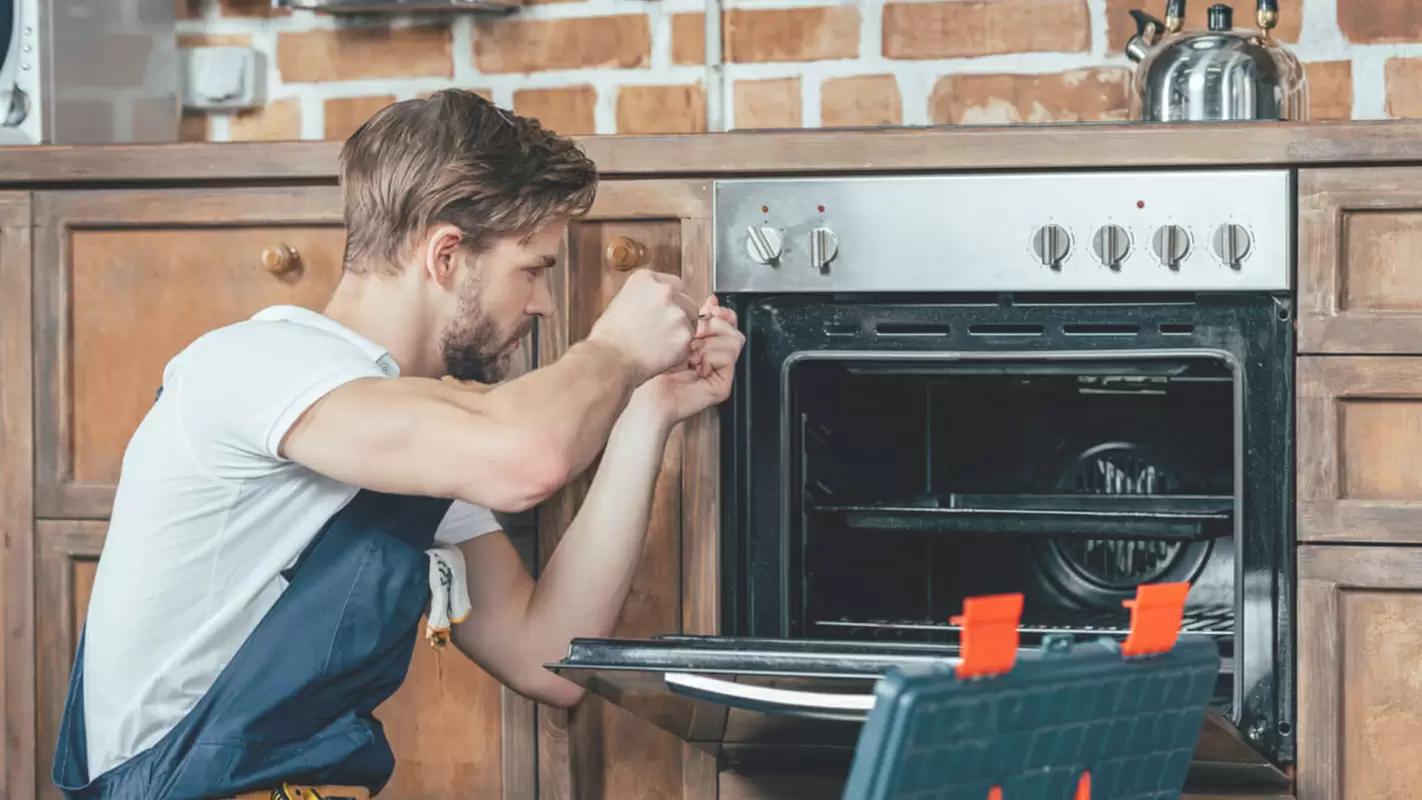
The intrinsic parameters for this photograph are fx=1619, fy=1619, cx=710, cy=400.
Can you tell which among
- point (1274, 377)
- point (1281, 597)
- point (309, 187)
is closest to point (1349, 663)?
point (1281, 597)

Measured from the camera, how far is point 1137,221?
1.65 meters

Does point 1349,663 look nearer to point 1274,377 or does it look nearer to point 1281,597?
point 1281,597

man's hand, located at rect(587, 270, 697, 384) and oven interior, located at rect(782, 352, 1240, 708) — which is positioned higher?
man's hand, located at rect(587, 270, 697, 384)

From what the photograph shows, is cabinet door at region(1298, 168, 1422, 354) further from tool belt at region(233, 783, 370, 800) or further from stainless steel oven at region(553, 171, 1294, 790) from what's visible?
tool belt at region(233, 783, 370, 800)

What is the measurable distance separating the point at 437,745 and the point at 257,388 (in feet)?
2.00

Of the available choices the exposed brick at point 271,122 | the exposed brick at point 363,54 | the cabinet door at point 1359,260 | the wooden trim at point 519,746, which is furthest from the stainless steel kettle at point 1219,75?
the exposed brick at point 271,122

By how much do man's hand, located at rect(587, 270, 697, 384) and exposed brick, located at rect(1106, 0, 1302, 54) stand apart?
993 mm

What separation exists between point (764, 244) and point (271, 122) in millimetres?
1121

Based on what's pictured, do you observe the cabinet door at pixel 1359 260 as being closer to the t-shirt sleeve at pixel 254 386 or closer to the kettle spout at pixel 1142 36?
the kettle spout at pixel 1142 36

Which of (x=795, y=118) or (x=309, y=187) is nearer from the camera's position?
(x=309, y=187)

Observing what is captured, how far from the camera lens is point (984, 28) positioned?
7.51 ft

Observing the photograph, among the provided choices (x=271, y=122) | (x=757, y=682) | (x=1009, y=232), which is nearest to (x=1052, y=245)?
(x=1009, y=232)

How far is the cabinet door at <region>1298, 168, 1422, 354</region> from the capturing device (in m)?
1.62

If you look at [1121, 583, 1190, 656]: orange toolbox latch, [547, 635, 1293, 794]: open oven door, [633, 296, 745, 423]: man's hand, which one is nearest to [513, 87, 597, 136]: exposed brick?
[633, 296, 745, 423]: man's hand
